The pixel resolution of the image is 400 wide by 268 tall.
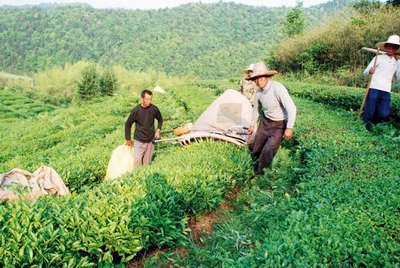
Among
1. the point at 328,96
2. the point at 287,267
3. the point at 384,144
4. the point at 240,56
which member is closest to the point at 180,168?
the point at 287,267

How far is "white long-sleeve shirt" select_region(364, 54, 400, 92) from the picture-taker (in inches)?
247

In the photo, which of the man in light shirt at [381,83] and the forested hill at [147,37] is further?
the forested hill at [147,37]

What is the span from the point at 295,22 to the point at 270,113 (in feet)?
91.7

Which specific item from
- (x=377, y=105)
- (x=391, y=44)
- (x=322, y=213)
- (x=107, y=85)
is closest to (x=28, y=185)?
(x=322, y=213)

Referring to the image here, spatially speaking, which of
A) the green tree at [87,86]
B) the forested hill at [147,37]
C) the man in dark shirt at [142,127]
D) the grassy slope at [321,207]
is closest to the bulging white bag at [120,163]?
the man in dark shirt at [142,127]

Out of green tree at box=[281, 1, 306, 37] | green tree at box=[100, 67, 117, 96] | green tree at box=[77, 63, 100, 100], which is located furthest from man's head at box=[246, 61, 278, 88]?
green tree at box=[100, 67, 117, 96]

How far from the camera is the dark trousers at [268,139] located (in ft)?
17.8

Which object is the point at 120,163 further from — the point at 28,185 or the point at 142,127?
the point at 28,185

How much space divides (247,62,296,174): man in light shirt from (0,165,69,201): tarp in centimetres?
329

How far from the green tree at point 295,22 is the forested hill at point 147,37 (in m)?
33.4

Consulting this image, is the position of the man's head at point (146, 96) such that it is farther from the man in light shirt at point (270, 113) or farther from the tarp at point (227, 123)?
the man in light shirt at point (270, 113)

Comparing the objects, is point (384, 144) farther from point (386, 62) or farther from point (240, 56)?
point (240, 56)

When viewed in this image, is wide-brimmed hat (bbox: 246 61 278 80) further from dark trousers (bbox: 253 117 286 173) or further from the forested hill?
the forested hill

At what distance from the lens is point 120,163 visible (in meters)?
6.41
